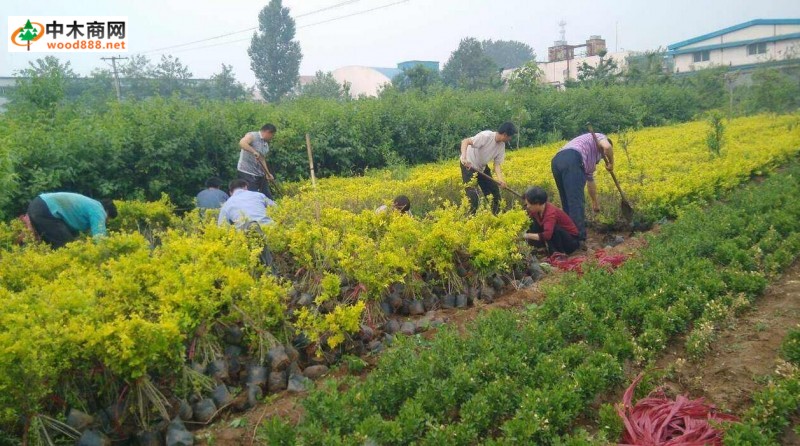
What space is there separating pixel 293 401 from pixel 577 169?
215 inches

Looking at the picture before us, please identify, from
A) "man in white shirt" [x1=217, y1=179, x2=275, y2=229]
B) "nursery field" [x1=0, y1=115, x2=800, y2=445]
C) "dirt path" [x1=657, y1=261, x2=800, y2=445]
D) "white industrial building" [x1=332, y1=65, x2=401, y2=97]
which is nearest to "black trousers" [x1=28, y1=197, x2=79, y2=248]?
"nursery field" [x1=0, y1=115, x2=800, y2=445]

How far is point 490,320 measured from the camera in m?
4.92

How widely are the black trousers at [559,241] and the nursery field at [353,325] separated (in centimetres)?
82

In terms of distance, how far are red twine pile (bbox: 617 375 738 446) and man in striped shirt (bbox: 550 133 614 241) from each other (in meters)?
4.44

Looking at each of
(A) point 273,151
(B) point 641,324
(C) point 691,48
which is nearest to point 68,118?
(A) point 273,151

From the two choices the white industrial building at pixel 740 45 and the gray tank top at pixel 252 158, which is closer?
the gray tank top at pixel 252 158

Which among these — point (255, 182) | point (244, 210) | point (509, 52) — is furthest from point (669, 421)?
point (509, 52)

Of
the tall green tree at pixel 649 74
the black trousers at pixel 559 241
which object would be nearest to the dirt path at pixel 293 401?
the black trousers at pixel 559 241

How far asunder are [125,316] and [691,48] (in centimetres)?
5065

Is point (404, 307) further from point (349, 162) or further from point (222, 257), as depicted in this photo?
point (349, 162)

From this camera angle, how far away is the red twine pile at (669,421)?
3.45m

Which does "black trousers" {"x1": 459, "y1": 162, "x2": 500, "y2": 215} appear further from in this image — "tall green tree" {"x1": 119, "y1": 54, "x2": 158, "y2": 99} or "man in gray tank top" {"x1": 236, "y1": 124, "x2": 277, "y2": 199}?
"tall green tree" {"x1": 119, "y1": 54, "x2": 158, "y2": 99}

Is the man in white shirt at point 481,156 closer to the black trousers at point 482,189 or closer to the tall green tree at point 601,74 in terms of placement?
the black trousers at point 482,189

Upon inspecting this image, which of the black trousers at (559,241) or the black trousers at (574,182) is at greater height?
the black trousers at (574,182)
